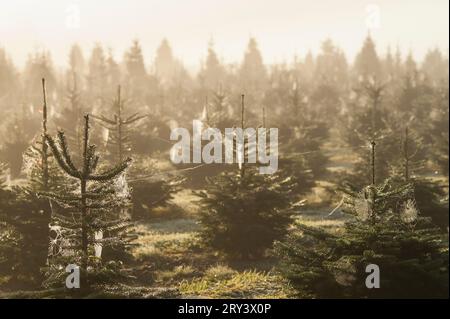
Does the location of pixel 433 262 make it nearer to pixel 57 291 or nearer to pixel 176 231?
pixel 57 291

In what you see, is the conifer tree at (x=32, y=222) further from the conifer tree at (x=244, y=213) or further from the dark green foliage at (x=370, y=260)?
the dark green foliage at (x=370, y=260)

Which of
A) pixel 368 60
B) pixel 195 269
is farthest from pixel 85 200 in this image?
pixel 368 60

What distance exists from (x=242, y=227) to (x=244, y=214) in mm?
528

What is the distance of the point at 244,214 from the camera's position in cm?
2134

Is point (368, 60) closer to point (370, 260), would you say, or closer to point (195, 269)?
point (195, 269)

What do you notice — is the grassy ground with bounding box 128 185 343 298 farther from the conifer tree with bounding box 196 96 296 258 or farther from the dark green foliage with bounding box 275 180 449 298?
the dark green foliage with bounding box 275 180 449 298

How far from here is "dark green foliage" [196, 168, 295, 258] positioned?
69.6 feet

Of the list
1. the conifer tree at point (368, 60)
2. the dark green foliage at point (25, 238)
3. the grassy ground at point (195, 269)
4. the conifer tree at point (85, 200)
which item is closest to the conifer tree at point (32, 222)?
the dark green foliage at point (25, 238)

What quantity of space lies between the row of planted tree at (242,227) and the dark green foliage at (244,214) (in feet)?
0.14

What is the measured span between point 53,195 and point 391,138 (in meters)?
22.6
